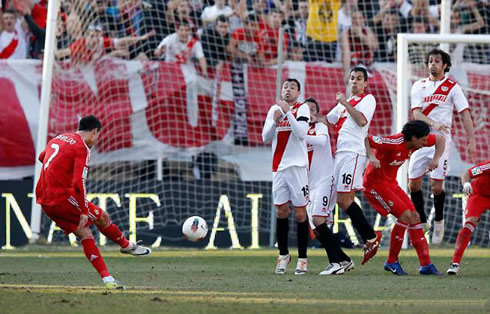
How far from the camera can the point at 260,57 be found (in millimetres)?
16625

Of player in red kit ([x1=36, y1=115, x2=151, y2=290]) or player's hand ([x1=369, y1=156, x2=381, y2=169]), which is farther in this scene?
player's hand ([x1=369, y1=156, x2=381, y2=169])

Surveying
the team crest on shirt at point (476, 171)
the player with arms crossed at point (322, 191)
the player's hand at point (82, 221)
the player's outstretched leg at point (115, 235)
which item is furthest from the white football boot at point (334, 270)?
the player's hand at point (82, 221)

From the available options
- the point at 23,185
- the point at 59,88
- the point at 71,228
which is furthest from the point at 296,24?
the point at 71,228

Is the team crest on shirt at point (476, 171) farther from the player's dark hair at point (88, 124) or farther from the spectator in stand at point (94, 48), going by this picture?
the spectator in stand at point (94, 48)

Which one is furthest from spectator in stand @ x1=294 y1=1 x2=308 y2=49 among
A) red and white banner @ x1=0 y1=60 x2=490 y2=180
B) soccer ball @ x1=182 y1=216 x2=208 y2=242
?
soccer ball @ x1=182 y1=216 x2=208 y2=242

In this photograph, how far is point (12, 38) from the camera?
16.6 meters

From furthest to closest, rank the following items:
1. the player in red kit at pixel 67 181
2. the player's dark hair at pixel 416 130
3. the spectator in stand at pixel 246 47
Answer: the spectator in stand at pixel 246 47 < the player's dark hair at pixel 416 130 < the player in red kit at pixel 67 181

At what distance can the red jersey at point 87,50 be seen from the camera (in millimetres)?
16109

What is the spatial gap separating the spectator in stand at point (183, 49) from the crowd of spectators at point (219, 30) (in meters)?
0.02

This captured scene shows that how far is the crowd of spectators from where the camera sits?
16.3m

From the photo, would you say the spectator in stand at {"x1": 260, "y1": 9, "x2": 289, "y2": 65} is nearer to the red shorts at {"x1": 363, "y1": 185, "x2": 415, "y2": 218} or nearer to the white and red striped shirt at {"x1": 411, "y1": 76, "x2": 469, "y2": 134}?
the white and red striped shirt at {"x1": 411, "y1": 76, "x2": 469, "y2": 134}

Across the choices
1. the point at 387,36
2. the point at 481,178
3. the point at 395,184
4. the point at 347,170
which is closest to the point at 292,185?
the point at 347,170

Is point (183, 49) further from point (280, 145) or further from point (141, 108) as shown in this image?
point (280, 145)

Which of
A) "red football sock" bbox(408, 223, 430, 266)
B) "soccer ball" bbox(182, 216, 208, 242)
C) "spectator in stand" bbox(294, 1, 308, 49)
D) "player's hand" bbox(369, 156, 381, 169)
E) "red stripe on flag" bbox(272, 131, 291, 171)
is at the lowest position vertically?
"red football sock" bbox(408, 223, 430, 266)
